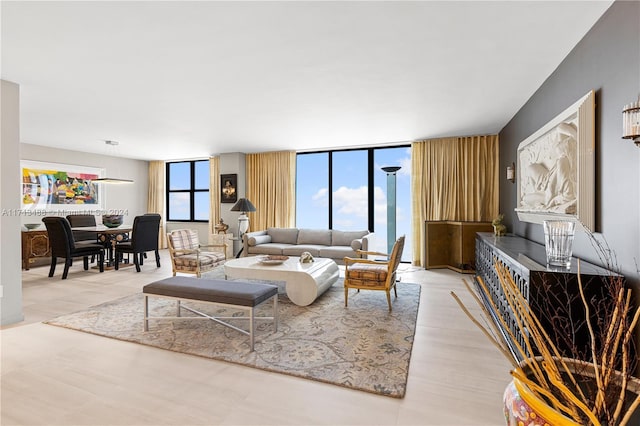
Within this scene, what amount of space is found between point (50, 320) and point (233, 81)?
3.13 m

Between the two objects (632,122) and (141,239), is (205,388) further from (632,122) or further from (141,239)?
(141,239)

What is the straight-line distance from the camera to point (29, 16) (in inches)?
84.0

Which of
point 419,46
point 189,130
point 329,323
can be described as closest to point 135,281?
point 189,130

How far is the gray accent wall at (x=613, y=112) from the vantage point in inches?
71.9

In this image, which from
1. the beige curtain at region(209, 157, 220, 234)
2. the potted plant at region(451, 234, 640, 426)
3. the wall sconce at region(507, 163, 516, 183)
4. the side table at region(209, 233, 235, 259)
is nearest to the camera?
the potted plant at region(451, 234, 640, 426)

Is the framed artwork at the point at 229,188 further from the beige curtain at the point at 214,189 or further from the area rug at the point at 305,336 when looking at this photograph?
the area rug at the point at 305,336

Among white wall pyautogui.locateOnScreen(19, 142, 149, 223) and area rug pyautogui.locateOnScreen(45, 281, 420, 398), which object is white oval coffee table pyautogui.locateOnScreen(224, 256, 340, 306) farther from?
white wall pyautogui.locateOnScreen(19, 142, 149, 223)

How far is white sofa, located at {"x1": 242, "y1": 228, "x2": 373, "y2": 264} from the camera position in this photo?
5609mm

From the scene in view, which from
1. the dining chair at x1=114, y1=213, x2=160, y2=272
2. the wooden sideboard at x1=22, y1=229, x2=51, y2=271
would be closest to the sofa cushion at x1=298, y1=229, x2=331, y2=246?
the dining chair at x1=114, y1=213, x2=160, y2=272

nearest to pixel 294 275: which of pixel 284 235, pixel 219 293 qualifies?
pixel 219 293

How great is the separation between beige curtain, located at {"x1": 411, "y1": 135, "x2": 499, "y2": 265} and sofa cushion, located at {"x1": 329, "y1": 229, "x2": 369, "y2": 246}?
3.72 ft

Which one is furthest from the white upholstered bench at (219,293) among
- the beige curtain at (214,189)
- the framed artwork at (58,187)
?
the framed artwork at (58,187)

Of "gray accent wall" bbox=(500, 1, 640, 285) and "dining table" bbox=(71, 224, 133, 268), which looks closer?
"gray accent wall" bbox=(500, 1, 640, 285)

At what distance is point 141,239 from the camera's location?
5.71m
